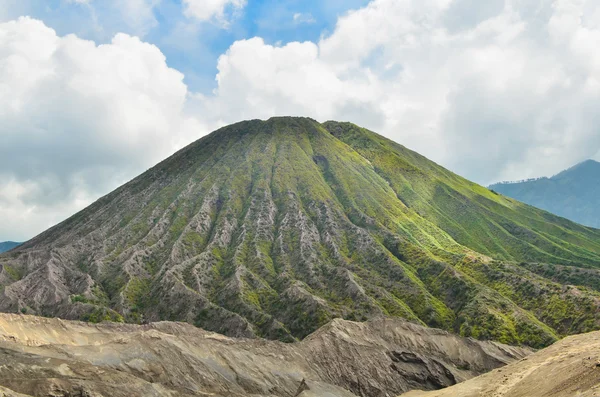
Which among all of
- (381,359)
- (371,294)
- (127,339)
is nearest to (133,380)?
(127,339)

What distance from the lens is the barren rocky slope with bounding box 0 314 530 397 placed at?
170 feet

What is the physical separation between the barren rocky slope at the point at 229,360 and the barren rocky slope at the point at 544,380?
467 inches

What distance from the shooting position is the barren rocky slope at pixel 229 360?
5181 centimetres

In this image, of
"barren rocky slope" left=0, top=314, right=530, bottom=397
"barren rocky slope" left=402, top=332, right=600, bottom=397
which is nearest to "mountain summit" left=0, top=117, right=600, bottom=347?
"barren rocky slope" left=0, top=314, right=530, bottom=397

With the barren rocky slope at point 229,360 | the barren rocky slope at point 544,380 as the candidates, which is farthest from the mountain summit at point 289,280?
the barren rocky slope at point 544,380

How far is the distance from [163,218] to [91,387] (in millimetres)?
152519

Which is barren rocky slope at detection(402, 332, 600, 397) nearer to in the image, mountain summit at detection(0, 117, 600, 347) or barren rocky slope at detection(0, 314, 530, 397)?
Result: barren rocky slope at detection(0, 314, 530, 397)

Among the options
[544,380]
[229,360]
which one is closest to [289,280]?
[229,360]

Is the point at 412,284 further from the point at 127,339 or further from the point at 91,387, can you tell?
the point at 91,387

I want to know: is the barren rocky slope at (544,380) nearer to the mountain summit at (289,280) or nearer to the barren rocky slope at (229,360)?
the barren rocky slope at (229,360)

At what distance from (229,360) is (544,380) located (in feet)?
149

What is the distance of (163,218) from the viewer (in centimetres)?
19700

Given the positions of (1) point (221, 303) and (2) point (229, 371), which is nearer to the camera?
(2) point (229, 371)

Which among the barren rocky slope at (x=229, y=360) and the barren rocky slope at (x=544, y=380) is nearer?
the barren rocky slope at (x=544, y=380)
